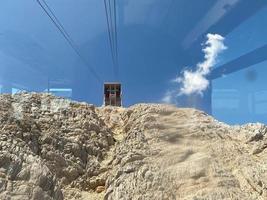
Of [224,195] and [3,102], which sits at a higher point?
[3,102]

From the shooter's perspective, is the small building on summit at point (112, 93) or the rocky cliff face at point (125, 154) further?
the small building on summit at point (112, 93)

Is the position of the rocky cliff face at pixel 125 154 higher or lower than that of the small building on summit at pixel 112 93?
lower

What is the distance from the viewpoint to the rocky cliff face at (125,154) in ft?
46.1

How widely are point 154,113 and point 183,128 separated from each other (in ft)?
5.48

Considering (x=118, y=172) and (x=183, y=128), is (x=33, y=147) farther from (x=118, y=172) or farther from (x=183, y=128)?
(x=183, y=128)

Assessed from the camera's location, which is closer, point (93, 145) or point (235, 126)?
point (93, 145)

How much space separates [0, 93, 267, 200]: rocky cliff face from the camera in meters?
14.1

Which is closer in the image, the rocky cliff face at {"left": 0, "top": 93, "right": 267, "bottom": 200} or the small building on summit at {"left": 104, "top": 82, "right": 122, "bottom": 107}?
the rocky cliff face at {"left": 0, "top": 93, "right": 267, "bottom": 200}

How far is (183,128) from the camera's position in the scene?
17969mm

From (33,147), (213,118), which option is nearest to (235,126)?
(213,118)

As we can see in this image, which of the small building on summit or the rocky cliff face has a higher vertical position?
the small building on summit

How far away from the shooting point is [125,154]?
16.3m

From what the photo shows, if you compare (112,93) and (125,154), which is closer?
(125,154)

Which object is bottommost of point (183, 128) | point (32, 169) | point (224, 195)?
point (224, 195)
